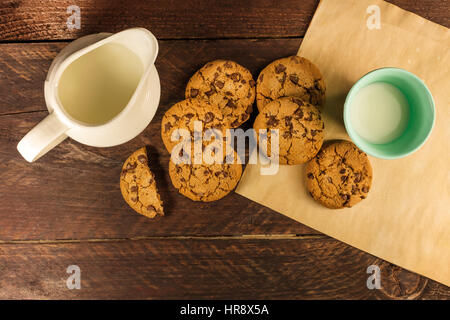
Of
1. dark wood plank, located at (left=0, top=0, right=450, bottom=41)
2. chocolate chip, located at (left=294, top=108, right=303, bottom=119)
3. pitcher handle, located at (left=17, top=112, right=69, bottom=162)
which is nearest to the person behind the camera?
pitcher handle, located at (left=17, top=112, right=69, bottom=162)

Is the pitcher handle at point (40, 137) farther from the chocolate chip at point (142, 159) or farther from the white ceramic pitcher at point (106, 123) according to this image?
the chocolate chip at point (142, 159)

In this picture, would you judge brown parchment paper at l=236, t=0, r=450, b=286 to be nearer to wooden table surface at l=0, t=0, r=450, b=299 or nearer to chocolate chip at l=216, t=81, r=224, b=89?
wooden table surface at l=0, t=0, r=450, b=299

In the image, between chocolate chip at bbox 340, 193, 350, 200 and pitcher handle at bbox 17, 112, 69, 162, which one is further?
chocolate chip at bbox 340, 193, 350, 200

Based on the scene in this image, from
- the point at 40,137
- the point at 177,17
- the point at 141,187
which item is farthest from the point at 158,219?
the point at 177,17

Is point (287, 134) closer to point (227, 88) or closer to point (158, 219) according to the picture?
point (227, 88)

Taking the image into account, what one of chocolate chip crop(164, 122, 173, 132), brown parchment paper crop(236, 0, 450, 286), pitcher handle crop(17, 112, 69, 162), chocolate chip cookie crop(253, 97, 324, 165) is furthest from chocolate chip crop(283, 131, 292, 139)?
pitcher handle crop(17, 112, 69, 162)

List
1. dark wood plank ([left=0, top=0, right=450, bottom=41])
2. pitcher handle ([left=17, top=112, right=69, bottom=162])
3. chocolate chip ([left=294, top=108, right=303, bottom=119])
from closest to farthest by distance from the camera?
1. pitcher handle ([left=17, top=112, right=69, bottom=162])
2. chocolate chip ([left=294, top=108, right=303, bottom=119])
3. dark wood plank ([left=0, top=0, right=450, bottom=41])

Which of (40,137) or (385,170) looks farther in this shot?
(385,170)

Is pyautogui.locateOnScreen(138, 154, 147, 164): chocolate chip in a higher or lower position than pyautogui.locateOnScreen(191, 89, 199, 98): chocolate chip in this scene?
lower

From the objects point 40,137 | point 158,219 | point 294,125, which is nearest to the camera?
point 40,137
